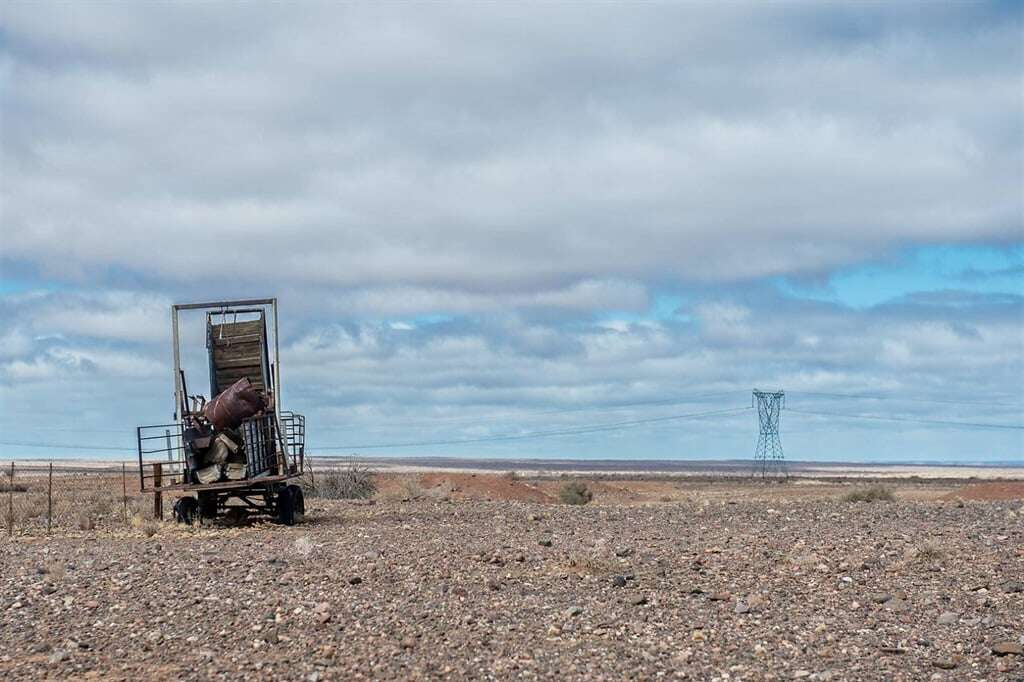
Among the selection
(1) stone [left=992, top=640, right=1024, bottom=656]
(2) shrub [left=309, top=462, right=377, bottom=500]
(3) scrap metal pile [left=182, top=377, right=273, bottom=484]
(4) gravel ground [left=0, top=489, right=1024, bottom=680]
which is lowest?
(1) stone [left=992, top=640, right=1024, bottom=656]

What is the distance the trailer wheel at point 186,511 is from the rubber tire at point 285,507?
2.05 m

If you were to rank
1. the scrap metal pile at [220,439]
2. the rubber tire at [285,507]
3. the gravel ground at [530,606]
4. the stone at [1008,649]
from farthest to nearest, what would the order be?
the rubber tire at [285,507], the scrap metal pile at [220,439], the stone at [1008,649], the gravel ground at [530,606]

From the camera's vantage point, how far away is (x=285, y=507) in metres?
28.0

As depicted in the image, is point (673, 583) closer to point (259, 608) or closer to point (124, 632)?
point (259, 608)

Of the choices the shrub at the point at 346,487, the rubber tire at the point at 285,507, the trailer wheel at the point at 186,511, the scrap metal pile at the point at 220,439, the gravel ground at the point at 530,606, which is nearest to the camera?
the gravel ground at the point at 530,606

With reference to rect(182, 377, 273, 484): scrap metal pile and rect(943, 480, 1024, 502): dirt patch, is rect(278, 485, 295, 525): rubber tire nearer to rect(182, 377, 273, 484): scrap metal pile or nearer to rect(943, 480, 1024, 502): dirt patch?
rect(182, 377, 273, 484): scrap metal pile

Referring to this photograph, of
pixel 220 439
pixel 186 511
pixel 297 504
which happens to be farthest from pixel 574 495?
pixel 220 439

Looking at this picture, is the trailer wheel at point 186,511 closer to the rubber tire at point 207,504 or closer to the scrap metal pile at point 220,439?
the rubber tire at point 207,504

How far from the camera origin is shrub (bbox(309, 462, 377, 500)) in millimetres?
43781

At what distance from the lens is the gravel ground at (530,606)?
12.9m

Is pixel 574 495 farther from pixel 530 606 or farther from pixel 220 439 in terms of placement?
pixel 530 606

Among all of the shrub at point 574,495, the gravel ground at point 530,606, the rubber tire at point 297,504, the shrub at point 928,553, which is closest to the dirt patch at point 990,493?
the shrub at point 574,495

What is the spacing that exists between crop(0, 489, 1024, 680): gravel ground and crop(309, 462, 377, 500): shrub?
21.1 metres

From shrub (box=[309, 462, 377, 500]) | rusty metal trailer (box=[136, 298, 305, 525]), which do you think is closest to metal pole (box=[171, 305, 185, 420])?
rusty metal trailer (box=[136, 298, 305, 525])
